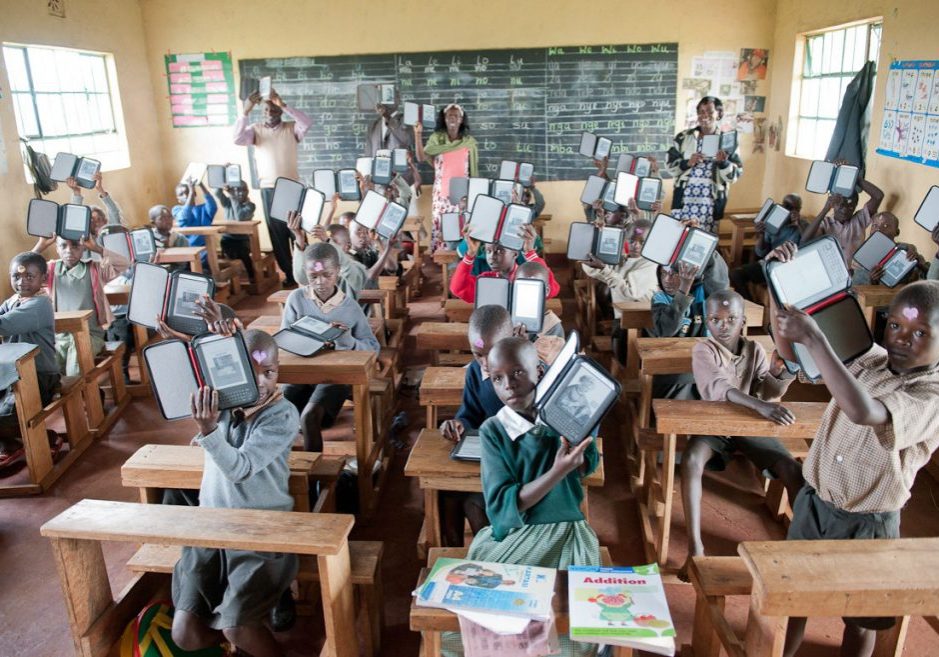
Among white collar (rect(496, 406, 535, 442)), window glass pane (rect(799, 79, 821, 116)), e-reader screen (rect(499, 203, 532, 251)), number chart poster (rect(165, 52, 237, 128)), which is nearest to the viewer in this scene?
white collar (rect(496, 406, 535, 442))

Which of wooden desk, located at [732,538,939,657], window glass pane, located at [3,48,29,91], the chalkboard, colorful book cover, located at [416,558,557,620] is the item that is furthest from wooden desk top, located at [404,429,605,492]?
the chalkboard

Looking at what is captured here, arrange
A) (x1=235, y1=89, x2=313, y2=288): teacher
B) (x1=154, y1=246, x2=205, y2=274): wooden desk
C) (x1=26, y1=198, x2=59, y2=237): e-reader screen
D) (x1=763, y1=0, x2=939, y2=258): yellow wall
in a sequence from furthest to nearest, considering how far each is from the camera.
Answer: (x1=235, y1=89, x2=313, y2=288): teacher < (x1=154, y1=246, x2=205, y2=274): wooden desk < (x1=763, y1=0, x2=939, y2=258): yellow wall < (x1=26, y1=198, x2=59, y2=237): e-reader screen

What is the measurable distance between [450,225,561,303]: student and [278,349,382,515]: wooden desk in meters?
0.80

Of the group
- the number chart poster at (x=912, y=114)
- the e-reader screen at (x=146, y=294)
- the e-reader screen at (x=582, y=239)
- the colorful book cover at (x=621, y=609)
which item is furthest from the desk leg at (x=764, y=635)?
the number chart poster at (x=912, y=114)

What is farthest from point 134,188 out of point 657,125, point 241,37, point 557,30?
point 657,125

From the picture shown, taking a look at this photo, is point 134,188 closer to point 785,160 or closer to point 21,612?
point 21,612

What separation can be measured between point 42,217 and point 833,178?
4545 mm

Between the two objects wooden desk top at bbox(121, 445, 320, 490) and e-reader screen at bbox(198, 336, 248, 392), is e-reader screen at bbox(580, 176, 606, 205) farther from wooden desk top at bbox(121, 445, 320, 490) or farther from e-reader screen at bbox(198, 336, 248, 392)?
e-reader screen at bbox(198, 336, 248, 392)

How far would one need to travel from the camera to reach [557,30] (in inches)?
275

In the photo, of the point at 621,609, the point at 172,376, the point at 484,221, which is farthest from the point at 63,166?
the point at 621,609

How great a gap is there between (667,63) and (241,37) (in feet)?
13.7

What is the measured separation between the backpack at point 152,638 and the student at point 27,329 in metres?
1.67

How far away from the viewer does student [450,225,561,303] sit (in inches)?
133

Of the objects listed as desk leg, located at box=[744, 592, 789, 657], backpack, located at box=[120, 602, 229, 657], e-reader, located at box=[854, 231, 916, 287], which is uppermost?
e-reader, located at box=[854, 231, 916, 287]
